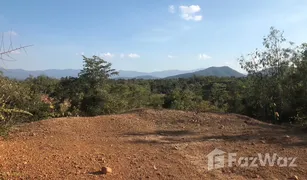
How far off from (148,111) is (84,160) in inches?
161

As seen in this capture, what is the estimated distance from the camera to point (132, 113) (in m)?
8.32

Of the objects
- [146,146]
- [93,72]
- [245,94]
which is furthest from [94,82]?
[146,146]

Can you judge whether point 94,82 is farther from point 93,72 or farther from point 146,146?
point 146,146

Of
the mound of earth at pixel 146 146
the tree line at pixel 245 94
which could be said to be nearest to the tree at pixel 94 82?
the tree line at pixel 245 94

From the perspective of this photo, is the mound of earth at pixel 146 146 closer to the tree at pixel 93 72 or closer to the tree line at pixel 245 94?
the tree line at pixel 245 94

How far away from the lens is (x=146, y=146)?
5.45 metres

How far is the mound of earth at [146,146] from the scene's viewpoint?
413 cm

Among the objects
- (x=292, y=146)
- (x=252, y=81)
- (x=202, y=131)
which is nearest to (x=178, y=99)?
(x=252, y=81)

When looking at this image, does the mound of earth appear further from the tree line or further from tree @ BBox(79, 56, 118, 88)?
tree @ BBox(79, 56, 118, 88)

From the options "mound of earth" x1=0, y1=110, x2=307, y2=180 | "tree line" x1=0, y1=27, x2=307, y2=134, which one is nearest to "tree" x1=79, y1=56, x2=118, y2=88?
"tree line" x1=0, y1=27, x2=307, y2=134

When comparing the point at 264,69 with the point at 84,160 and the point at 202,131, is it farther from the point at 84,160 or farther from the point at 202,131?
the point at 84,160

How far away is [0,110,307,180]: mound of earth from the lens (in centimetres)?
413

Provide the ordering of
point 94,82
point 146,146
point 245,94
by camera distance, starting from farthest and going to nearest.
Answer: point 94,82 → point 245,94 → point 146,146

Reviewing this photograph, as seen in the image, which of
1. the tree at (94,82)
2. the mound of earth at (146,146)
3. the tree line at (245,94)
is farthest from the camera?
the tree at (94,82)
